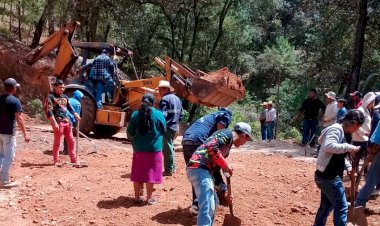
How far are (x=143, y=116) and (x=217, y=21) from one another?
65.4 feet

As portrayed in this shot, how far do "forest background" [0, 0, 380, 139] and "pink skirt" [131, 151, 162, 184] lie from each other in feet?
30.8

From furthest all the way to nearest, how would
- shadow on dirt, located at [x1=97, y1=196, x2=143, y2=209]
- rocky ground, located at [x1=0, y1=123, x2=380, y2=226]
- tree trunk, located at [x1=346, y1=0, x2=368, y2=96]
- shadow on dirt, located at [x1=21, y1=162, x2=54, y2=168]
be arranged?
tree trunk, located at [x1=346, y1=0, x2=368, y2=96] < shadow on dirt, located at [x1=21, y1=162, x2=54, y2=168] < shadow on dirt, located at [x1=97, y1=196, x2=143, y2=209] < rocky ground, located at [x1=0, y1=123, x2=380, y2=226]

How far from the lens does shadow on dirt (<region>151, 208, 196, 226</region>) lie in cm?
616

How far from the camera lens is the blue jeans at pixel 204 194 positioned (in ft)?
17.1

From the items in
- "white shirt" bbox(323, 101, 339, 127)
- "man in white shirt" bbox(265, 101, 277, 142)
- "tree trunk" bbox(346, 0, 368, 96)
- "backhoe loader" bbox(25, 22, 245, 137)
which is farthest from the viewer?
"man in white shirt" bbox(265, 101, 277, 142)

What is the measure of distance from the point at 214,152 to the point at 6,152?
3.87m

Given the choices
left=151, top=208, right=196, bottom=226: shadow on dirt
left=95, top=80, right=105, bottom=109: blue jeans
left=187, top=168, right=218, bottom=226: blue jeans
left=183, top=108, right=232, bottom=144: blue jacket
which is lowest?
left=151, top=208, right=196, bottom=226: shadow on dirt

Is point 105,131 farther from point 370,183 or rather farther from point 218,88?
point 370,183

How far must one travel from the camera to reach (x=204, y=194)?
5.24 meters

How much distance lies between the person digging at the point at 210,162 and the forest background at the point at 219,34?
10.2 metres

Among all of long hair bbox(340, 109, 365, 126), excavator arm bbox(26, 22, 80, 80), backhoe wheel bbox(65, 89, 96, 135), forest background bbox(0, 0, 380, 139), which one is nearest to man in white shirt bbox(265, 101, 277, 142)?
forest background bbox(0, 0, 380, 139)

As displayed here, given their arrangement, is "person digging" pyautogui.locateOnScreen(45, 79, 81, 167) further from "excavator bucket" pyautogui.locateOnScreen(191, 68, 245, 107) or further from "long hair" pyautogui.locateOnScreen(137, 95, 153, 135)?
"excavator bucket" pyautogui.locateOnScreen(191, 68, 245, 107)

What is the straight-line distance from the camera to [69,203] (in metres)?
6.92

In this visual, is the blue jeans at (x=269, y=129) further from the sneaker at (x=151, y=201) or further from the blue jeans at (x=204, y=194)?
the blue jeans at (x=204, y=194)
